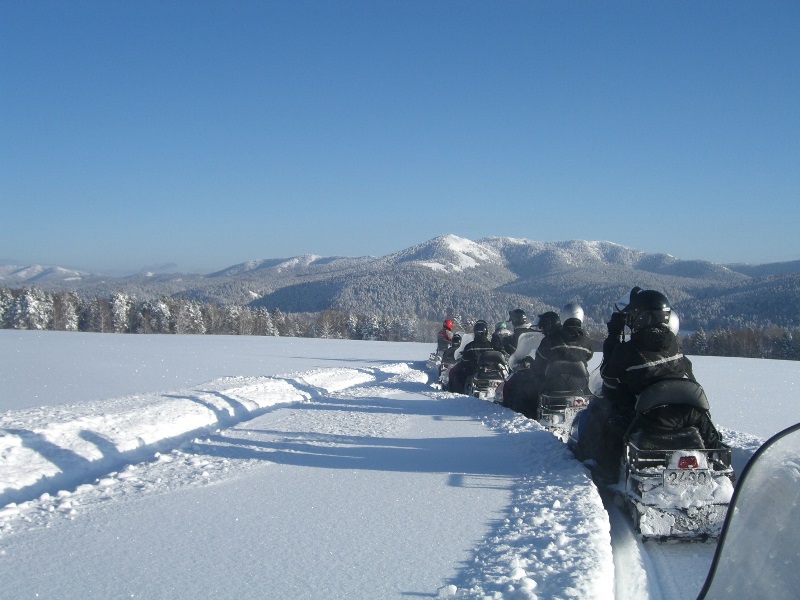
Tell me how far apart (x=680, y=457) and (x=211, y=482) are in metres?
4.10

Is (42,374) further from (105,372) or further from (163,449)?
(163,449)

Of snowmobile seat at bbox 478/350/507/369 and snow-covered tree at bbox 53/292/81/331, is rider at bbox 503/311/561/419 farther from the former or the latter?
snow-covered tree at bbox 53/292/81/331

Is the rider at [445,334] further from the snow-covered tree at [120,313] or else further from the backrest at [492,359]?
the snow-covered tree at [120,313]

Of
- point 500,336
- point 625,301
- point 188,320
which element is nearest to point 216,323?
point 188,320

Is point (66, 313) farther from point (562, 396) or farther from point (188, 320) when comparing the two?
point (562, 396)

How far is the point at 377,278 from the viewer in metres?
180

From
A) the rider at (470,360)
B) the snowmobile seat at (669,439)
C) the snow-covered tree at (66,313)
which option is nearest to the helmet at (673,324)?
the snowmobile seat at (669,439)

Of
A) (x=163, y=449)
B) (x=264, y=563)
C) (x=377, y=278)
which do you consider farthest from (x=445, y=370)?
(x=377, y=278)

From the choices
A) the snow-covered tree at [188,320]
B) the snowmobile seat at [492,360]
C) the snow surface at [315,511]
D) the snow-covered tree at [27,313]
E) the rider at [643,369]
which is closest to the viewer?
the snow surface at [315,511]

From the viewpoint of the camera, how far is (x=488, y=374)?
12867 mm

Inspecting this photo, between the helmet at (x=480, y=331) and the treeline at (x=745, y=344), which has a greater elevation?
the helmet at (x=480, y=331)

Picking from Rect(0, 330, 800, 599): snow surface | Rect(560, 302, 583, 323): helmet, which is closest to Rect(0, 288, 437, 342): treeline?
Rect(0, 330, 800, 599): snow surface

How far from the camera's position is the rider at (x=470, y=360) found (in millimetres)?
13875

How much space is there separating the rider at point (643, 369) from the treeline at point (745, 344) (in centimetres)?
5650
